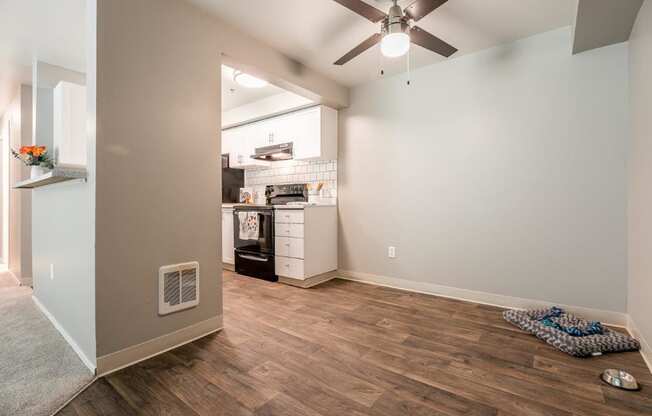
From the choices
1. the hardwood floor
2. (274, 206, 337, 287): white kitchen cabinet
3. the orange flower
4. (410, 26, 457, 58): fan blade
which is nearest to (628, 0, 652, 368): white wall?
the hardwood floor

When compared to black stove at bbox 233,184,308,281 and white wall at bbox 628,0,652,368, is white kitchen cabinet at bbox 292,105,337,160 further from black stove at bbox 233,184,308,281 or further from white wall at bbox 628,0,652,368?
white wall at bbox 628,0,652,368

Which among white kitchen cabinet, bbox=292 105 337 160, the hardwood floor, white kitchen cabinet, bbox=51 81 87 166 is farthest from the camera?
white kitchen cabinet, bbox=292 105 337 160

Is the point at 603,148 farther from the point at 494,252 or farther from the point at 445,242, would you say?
the point at 445,242

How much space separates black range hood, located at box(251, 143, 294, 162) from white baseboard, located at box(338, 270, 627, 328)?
1.76 metres

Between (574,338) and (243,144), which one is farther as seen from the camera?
(243,144)

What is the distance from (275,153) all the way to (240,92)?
981 millimetres

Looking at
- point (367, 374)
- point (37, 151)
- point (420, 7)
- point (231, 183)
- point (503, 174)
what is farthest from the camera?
point (231, 183)

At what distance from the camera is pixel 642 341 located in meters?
1.88

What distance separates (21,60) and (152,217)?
277 cm

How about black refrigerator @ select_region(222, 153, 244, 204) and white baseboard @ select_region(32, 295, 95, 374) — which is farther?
black refrigerator @ select_region(222, 153, 244, 204)

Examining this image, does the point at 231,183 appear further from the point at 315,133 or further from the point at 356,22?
the point at 356,22

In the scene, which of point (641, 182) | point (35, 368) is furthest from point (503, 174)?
point (35, 368)

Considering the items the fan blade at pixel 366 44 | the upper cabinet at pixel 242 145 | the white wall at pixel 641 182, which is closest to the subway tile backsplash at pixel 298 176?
the upper cabinet at pixel 242 145

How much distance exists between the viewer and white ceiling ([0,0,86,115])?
2.22 m
